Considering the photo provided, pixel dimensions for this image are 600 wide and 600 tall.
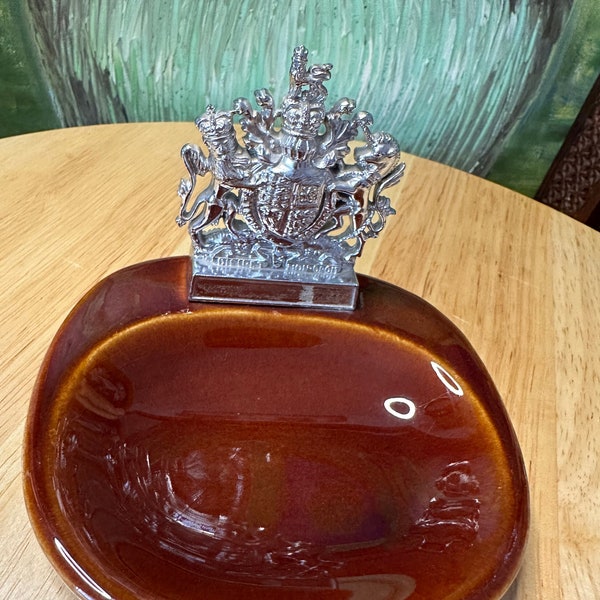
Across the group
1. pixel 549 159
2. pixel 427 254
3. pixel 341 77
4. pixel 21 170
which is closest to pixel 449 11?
pixel 341 77

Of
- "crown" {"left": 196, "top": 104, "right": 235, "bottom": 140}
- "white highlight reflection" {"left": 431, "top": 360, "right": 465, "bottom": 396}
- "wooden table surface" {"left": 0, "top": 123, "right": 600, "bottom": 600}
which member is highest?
"crown" {"left": 196, "top": 104, "right": 235, "bottom": 140}

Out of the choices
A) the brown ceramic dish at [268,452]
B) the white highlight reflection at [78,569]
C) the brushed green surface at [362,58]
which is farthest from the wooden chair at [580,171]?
the white highlight reflection at [78,569]

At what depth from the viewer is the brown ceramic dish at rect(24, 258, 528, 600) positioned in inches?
15.9

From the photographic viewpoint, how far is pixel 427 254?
76cm

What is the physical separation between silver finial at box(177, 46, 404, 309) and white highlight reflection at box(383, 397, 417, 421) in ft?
0.28

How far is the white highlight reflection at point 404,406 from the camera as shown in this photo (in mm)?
525

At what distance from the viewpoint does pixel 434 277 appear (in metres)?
0.73

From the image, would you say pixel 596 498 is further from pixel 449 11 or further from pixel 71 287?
pixel 449 11

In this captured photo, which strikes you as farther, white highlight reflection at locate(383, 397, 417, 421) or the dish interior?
white highlight reflection at locate(383, 397, 417, 421)

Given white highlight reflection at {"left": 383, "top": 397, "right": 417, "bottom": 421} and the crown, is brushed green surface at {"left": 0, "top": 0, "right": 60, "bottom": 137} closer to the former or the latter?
the crown

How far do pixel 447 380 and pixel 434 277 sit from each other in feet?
0.78

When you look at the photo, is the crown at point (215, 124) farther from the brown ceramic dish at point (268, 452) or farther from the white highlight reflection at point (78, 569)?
the white highlight reflection at point (78, 569)

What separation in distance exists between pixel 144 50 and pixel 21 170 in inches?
16.4

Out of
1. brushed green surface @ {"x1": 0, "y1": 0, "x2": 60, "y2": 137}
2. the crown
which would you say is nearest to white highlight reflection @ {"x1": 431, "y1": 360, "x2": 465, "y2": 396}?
the crown
